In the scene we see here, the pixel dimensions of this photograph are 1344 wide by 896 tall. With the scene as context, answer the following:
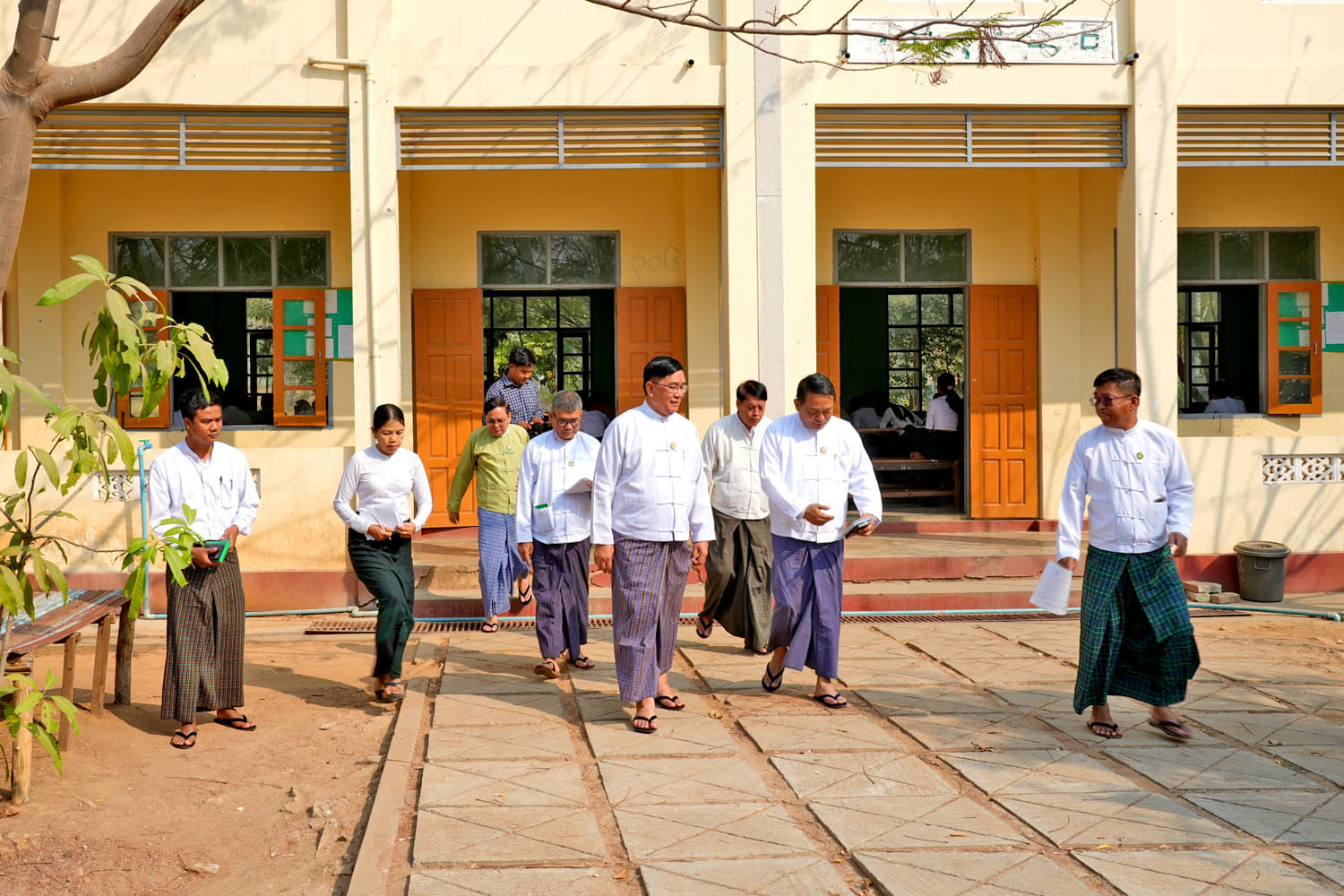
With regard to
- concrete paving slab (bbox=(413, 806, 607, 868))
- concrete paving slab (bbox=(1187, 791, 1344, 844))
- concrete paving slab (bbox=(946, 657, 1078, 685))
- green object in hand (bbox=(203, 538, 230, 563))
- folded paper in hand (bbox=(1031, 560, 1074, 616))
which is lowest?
concrete paving slab (bbox=(946, 657, 1078, 685))

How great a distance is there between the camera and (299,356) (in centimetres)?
1089

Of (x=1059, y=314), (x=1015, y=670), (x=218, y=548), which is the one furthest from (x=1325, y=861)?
(x=1059, y=314)

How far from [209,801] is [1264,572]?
738 centimetres

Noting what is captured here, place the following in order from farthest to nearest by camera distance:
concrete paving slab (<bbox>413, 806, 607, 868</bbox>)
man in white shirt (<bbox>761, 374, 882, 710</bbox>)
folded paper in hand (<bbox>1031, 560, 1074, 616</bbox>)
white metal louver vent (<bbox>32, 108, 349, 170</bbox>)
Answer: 1. white metal louver vent (<bbox>32, 108, 349, 170</bbox>)
2. man in white shirt (<bbox>761, 374, 882, 710</bbox>)
3. folded paper in hand (<bbox>1031, 560, 1074, 616</bbox>)
4. concrete paving slab (<bbox>413, 806, 607, 868</bbox>)

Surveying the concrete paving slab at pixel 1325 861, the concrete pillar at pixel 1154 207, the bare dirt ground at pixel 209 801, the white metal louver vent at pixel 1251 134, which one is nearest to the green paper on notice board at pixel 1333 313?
the white metal louver vent at pixel 1251 134

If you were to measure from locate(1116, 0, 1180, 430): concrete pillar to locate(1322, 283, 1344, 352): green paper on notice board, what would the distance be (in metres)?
2.76

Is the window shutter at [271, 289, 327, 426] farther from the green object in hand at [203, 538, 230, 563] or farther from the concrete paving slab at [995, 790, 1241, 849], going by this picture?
the concrete paving slab at [995, 790, 1241, 849]

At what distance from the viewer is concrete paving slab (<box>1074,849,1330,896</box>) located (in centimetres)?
375

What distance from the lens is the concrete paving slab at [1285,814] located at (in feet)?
13.9

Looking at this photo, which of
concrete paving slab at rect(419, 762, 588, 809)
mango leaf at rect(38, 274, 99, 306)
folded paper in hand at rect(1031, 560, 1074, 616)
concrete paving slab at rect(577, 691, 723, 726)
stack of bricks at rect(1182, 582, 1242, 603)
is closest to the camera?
mango leaf at rect(38, 274, 99, 306)

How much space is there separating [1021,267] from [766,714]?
268 inches

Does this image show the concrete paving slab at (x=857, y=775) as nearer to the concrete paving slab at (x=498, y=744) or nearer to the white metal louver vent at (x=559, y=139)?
the concrete paving slab at (x=498, y=744)

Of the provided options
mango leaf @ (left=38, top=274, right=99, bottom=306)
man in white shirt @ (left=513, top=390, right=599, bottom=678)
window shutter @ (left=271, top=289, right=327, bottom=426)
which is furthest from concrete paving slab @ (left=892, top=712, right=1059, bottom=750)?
window shutter @ (left=271, top=289, right=327, bottom=426)

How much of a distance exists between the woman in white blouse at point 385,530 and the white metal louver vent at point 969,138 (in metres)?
4.48
